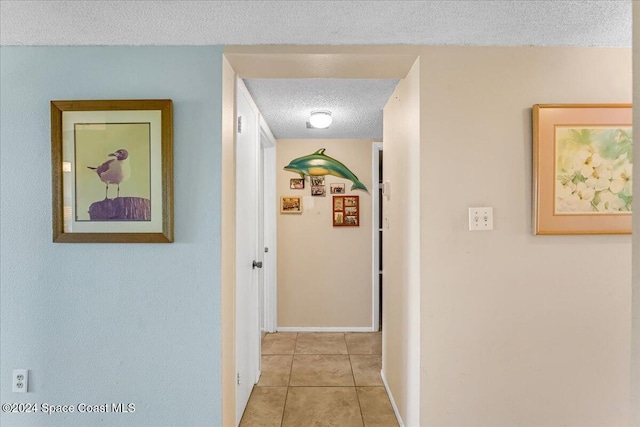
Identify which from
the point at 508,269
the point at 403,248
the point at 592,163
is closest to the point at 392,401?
the point at 403,248

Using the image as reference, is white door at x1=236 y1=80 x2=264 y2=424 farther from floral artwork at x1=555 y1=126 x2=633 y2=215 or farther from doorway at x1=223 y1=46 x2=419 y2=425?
floral artwork at x1=555 y1=126 x2=633 y2=215

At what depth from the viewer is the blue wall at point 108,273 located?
1765 millimetres

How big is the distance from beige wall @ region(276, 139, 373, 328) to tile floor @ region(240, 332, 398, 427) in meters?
0.30

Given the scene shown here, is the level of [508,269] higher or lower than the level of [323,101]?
lower

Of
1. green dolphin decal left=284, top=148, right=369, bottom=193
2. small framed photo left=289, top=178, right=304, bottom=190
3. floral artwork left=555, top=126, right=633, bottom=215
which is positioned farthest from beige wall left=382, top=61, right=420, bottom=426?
small framed photo left=289, top=178, right=304, bottom=190

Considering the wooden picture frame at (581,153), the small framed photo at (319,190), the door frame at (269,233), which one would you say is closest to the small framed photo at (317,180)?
the small framed photo at (319,190)

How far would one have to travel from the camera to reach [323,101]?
2639mm

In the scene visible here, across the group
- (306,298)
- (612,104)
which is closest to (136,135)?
(612,104)

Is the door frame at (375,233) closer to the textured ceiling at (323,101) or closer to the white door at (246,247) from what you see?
the textured ceiling at (323,101)

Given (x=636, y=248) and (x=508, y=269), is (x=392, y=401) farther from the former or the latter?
(x=636, y=248)

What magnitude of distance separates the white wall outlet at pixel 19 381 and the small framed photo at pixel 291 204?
2519 millimetres

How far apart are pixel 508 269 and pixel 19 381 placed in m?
2.52

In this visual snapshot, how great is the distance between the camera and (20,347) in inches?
69.8

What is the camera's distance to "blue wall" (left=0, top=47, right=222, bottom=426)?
1.76 metres
